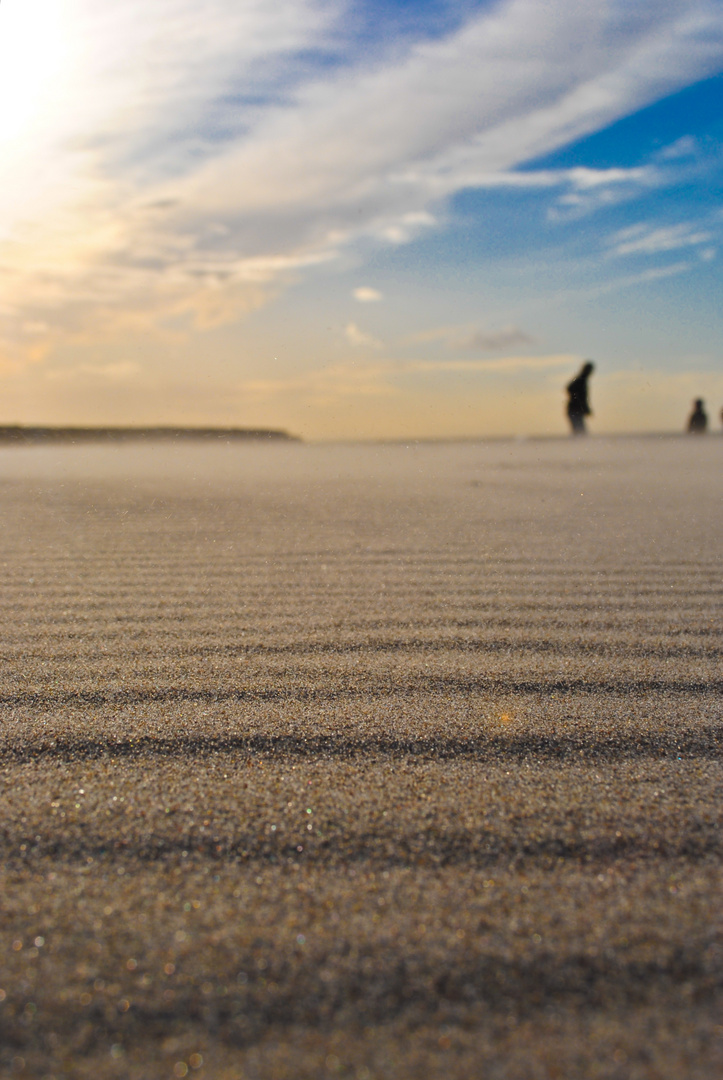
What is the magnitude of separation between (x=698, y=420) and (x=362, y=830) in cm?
1761

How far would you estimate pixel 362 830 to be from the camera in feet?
4.03

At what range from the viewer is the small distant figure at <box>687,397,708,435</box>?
652 inches

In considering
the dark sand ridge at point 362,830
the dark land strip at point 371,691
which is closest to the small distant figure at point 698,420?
the dark sand ridge at point 362,830

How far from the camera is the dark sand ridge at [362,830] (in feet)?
2.86

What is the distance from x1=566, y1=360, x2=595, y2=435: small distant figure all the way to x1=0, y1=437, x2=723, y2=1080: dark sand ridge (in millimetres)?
12538

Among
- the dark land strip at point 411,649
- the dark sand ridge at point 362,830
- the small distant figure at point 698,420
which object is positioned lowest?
the dark sand ridge at point 362,830

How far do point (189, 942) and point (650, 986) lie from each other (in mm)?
612

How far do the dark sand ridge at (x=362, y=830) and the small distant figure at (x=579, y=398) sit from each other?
41.1 ft

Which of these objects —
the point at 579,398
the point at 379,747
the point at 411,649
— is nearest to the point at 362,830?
the point at 379,747

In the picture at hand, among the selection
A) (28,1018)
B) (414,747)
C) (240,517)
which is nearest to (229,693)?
(414,747)

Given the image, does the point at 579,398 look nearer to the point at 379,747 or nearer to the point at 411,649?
the point at 411,649

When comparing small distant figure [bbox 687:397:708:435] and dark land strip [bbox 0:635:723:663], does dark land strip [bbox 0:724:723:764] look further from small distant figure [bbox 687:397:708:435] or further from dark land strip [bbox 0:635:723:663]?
small distant figure [bbox 687:397:708:435]

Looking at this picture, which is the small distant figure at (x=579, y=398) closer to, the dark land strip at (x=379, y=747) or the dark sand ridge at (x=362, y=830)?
the dark sand ridge at (x=362, y=830)

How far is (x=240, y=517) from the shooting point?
498cm
